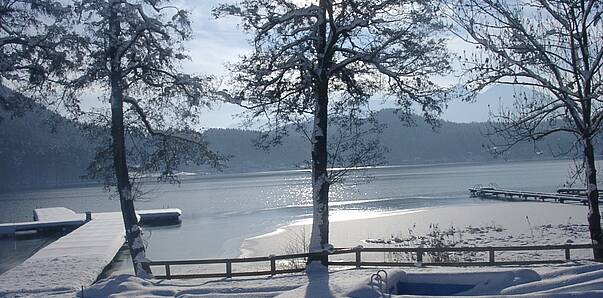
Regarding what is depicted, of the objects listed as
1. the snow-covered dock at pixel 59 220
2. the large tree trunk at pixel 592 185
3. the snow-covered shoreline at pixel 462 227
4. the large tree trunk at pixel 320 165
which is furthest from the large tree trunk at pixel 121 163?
the snow-covered dock at pixel 59 220

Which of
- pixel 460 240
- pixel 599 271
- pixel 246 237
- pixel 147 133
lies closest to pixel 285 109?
pixel 147 133

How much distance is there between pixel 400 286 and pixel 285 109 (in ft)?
20.8

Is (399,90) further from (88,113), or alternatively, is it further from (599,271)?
(88,113)

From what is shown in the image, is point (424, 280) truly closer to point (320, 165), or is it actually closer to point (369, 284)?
point (369, 284)

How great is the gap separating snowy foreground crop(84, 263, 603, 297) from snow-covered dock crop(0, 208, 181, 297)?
112 inches

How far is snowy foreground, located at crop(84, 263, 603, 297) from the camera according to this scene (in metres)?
11.6

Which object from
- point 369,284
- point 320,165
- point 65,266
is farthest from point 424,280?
point 65,266

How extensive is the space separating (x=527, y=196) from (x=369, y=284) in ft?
155

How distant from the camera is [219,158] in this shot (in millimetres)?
19344

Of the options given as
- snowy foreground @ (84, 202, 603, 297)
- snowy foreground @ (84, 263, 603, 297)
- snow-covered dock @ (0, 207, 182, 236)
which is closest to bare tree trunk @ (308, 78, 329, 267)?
snowy foreground @ (84, 202, 603, 297)

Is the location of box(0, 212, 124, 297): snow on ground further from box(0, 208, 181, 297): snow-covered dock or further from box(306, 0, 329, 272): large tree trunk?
box(306, 0, 329, 272): large tree trunk

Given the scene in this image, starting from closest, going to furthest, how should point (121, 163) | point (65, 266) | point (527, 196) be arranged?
1. point (121, 163)
2. point (65, 266)
3. point (527, 196)

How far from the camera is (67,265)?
23.7 metres

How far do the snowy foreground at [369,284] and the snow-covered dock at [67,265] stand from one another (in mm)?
2834
